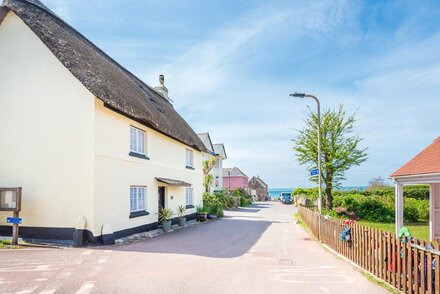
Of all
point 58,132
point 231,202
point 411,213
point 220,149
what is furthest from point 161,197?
point 220,149

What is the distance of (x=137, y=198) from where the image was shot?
49.2 ft

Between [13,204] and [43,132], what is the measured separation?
9.11 feet

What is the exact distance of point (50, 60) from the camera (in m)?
12.3

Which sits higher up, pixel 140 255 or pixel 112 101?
pixel 112 101

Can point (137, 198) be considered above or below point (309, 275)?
above

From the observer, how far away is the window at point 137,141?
14855 millimetres

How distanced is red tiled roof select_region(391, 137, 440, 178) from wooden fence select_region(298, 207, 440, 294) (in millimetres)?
3200

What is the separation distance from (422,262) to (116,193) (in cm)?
1050

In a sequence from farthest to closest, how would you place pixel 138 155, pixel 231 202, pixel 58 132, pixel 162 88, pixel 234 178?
pixel 234 178 < pixel 231 202 < pixel 162 88 < pixel 138 155 < pixel 58 132

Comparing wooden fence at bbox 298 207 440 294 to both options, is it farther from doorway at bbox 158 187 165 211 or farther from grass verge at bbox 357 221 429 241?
doorway at bbox 158 187 165 211

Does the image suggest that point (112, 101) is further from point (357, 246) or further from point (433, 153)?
point (433, 153)

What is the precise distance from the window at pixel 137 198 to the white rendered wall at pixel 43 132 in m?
3.03

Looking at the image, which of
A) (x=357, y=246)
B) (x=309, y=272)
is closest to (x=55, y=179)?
(x=309, y=272)

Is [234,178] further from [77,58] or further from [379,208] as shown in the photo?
[77,58]
